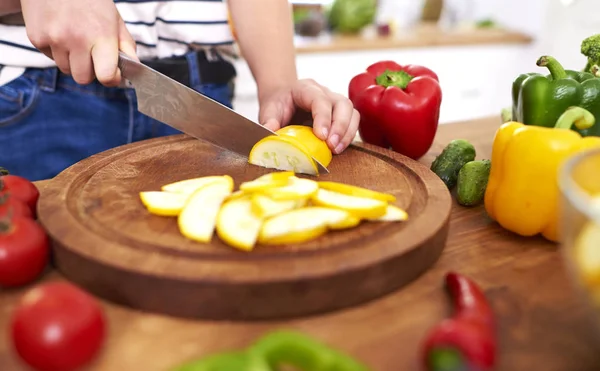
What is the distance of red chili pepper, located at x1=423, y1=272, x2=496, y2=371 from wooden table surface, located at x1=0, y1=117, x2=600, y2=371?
45 mm

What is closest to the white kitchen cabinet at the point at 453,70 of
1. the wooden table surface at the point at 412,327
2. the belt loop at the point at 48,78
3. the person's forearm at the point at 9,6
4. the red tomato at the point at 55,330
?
the belt loop at the point at 48,78

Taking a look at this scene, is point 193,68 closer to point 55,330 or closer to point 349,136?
point 349,136

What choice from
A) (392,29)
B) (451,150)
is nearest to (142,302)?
(451,150)

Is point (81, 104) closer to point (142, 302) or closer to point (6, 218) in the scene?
point (6, 218)

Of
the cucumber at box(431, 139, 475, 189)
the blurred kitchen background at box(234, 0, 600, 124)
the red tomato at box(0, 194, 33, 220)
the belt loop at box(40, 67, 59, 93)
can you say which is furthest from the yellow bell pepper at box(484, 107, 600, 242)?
the blurred kitchen background at box(234, 0, 600, 124)

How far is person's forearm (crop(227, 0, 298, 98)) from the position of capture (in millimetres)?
1545

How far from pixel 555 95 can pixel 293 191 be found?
62 centimetres

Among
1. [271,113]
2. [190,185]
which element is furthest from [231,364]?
[271,113]

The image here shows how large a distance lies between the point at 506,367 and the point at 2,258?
0.67 metres

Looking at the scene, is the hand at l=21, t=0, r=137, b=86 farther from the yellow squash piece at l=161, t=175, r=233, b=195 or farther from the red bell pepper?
the red bell pepper

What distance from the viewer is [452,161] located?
1207 mm

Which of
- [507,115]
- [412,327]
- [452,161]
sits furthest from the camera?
[507,115]

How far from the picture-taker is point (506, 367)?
2.20 feet

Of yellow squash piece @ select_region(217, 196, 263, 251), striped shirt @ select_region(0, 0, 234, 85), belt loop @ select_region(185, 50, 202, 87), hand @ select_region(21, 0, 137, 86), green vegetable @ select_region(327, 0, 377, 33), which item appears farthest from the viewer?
green vegetable @ select_region(327, 0, 377, 33)
